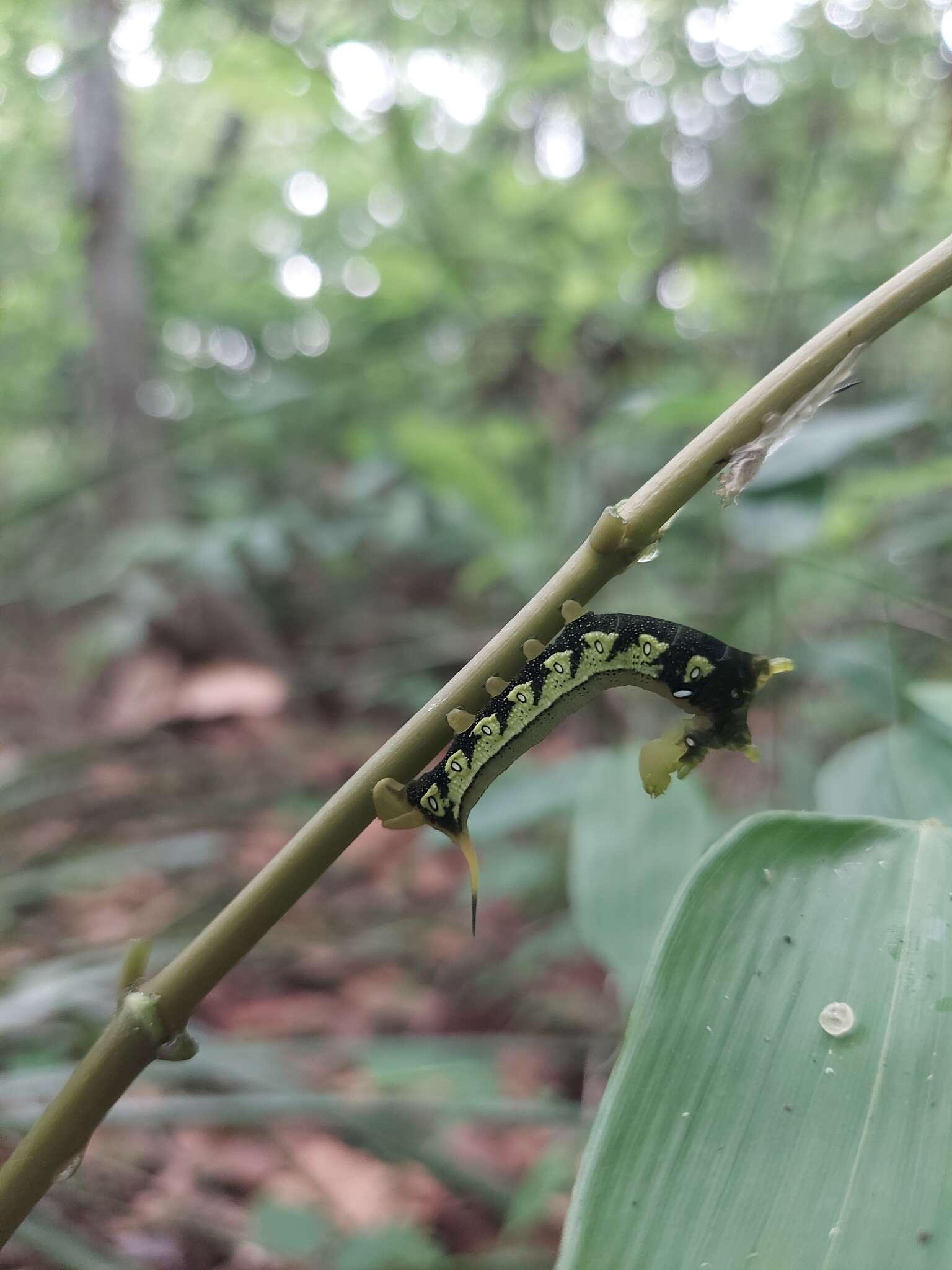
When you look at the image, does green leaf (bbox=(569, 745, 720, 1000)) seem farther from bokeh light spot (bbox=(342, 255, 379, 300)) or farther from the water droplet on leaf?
bokeh light spot (bbox=(342, 255, 379, 300))

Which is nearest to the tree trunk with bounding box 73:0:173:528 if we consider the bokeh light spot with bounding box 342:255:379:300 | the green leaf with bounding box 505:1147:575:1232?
the bokeh light spot with bounding box 342:255:379:300

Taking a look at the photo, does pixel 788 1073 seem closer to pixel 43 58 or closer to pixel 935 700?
pixel 935 700

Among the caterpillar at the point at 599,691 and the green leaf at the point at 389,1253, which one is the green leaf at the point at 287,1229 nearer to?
the green leaf at the point at 389,1253

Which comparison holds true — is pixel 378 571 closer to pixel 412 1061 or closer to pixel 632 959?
pixel 412 1061

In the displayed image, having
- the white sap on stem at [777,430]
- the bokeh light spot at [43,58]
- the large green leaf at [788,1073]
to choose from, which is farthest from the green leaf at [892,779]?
the bokeh light spot at [43,58]

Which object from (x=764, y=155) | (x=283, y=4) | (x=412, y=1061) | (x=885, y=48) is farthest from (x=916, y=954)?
(x=764, y=155)
